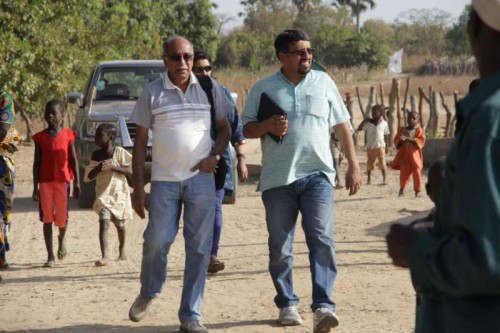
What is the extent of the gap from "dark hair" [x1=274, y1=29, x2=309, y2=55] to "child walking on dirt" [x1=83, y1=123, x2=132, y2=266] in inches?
137

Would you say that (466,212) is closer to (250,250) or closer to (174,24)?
(250,250)

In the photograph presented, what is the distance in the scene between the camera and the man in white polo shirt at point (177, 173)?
694 cm

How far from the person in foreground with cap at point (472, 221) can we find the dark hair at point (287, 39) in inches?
170

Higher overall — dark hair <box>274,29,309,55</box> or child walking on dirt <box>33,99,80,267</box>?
dark hair <box>274,29,309,55</box>

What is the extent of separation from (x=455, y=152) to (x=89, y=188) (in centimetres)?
1229

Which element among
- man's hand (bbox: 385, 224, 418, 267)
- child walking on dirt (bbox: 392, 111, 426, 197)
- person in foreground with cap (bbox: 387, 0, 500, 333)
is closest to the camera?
person in foreground with cap (bbox: 387, 0, 500, 333)

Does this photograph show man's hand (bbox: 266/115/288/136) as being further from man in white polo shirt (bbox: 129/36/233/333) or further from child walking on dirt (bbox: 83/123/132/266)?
child walking on dirt (bbox: 83/123/132/266)

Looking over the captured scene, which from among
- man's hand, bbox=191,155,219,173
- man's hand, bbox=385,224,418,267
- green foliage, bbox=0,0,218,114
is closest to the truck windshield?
green foliage, bbox=0,0,218,114

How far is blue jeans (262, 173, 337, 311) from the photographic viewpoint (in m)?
6.99

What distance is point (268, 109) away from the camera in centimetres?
708

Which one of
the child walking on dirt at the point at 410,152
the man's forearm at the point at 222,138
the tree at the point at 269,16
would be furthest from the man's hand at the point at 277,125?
the tree at the point at 269,16

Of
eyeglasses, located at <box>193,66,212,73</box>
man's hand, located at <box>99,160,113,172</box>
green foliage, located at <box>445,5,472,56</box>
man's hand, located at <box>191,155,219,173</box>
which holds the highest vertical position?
green foliage, located at <box>445,5,472,56</box>

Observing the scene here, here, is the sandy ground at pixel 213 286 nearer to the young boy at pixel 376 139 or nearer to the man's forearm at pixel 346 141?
the man's forearm at pixel 346 141

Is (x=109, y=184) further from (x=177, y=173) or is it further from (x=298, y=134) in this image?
(x=298, y=134)
